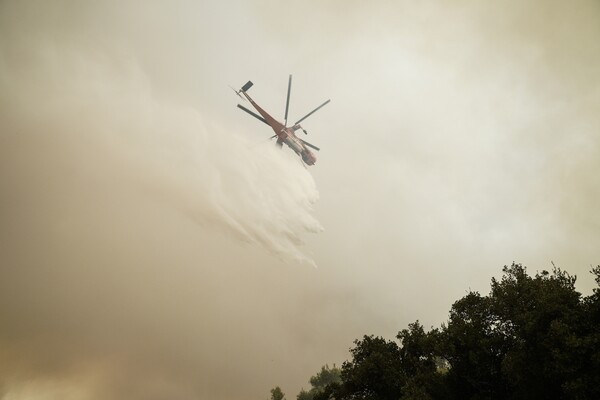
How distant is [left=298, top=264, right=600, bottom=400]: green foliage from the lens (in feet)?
59.0

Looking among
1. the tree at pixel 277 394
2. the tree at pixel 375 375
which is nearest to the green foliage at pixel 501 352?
the tree at pixel 375 375

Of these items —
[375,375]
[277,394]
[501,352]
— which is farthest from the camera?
[277,394]

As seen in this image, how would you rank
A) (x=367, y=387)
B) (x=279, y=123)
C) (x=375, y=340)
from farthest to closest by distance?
(x=279, y=123) < (x=375, y=340) < (x=367, y=387)

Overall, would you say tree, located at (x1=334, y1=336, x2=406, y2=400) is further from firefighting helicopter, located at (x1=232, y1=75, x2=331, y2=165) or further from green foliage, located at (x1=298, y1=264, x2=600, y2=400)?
firefighting helicopter, located at (x1=232, y1=75, x2=331, y2=165)

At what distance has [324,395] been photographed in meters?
34.2

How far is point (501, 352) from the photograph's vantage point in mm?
23859

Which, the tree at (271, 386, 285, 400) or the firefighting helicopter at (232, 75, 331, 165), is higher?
the firefighting helicopter at (232, 75, 331, 165)

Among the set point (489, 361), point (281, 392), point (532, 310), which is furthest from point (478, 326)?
point (281, 392)

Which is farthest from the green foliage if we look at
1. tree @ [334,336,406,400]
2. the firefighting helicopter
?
the firefighting helicopter

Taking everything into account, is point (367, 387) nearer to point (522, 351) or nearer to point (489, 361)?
point (489, 361)

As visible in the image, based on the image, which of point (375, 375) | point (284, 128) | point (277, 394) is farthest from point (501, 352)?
point (277, 394)

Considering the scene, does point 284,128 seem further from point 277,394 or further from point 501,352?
point 277,394

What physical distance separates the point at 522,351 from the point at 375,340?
610 inches

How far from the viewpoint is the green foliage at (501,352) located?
18.0 m
